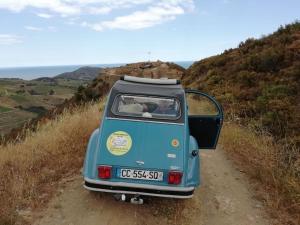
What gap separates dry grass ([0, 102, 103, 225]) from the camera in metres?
6.60

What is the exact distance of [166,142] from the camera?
6324 millimetres

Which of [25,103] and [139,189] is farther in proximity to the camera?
[25,103]

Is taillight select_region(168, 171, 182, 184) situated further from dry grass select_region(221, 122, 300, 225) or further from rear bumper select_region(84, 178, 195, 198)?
dry grass select_region(221, 122, 300, 225)

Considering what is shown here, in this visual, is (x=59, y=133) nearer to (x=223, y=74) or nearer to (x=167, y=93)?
(x=167, y=93)

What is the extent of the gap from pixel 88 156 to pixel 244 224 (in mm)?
2601

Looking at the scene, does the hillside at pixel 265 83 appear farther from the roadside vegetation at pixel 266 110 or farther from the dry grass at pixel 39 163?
the dry grass at pixel 39 163

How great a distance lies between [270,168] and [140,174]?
3.22 meters

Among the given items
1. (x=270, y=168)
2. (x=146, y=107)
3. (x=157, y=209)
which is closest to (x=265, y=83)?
(x=270, y=168)

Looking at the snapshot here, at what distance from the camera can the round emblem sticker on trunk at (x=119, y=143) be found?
6164 mm

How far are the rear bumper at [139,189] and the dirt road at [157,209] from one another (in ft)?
1.57

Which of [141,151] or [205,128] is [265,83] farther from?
[141,151]

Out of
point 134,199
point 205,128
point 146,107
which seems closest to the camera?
point 134,199

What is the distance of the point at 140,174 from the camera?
19.6ft

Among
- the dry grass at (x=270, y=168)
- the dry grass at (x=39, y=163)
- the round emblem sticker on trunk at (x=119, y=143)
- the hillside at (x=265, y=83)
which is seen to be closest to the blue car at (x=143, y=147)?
the round emblem sticker on trunk at (x=119, y=143)
